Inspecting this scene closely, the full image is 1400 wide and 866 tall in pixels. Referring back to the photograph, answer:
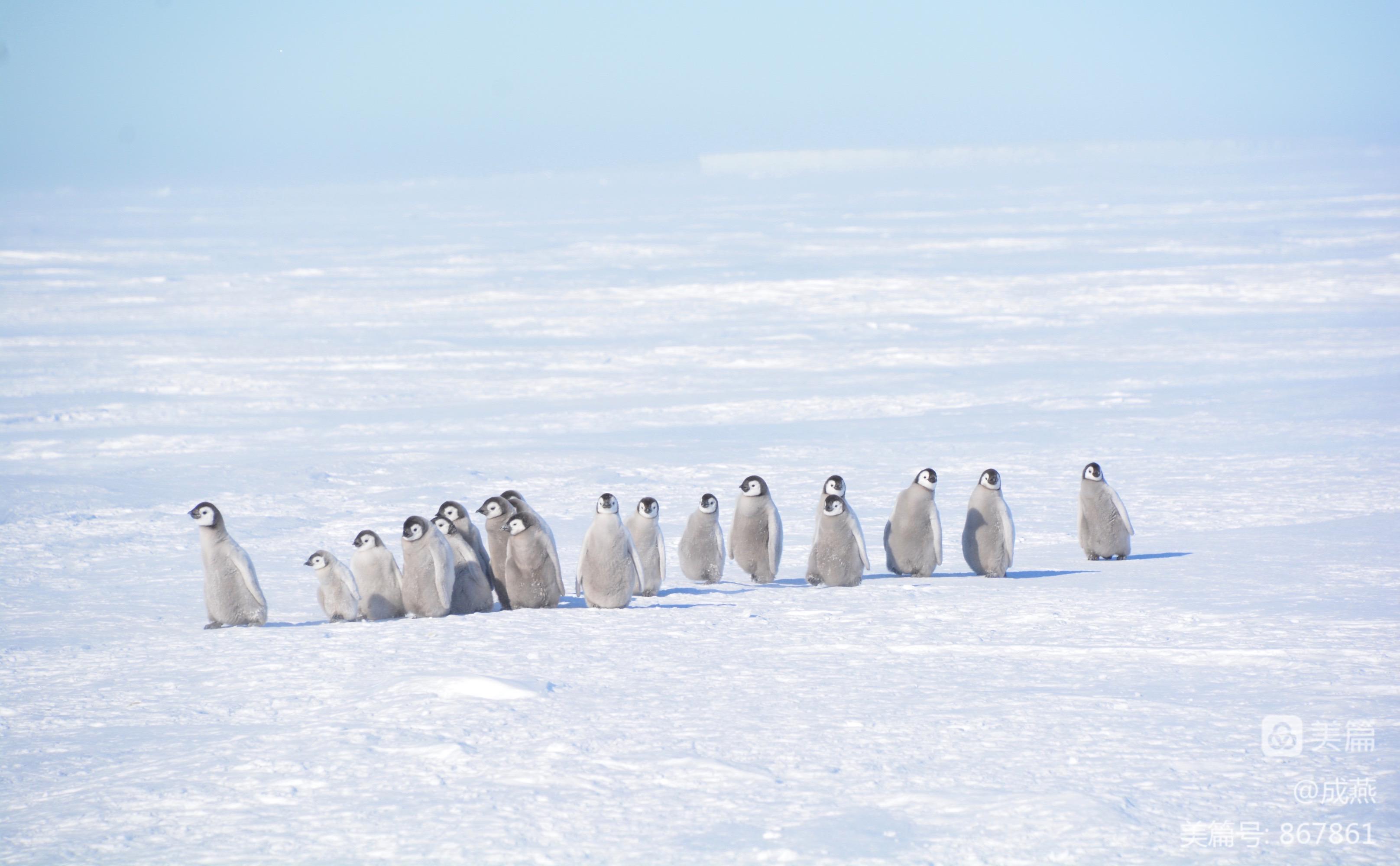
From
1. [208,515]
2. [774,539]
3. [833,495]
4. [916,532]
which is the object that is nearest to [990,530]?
[916,532]


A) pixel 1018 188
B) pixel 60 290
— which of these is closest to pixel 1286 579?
pixel 60 290

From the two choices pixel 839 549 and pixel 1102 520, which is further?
pixel 1102 520

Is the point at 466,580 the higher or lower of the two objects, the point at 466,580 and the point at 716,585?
the higher

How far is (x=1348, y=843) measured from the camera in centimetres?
268

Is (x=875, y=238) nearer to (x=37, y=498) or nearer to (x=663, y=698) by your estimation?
(x=37, y=498)

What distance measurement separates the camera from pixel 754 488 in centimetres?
589

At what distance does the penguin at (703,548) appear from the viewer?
19.1 ft

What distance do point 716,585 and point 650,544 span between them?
1.62 ft

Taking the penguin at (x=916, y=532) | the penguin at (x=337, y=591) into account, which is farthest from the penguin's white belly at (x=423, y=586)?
the penguin at (x=916, y=532)

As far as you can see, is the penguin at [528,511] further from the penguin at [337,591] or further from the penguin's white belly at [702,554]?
the penguin's white belly at [702,554]

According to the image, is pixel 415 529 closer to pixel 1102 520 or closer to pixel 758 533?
pixel 758 533

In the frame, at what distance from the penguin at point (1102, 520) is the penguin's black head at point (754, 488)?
4.75ft

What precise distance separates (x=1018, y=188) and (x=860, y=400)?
151 ft

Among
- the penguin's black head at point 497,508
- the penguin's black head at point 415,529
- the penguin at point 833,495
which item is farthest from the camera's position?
the penguin at point 833,495
